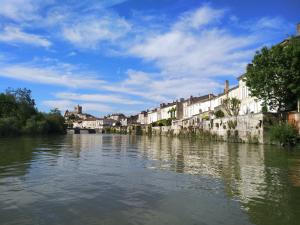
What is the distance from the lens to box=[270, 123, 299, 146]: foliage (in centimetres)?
3975

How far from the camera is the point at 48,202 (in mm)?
11750

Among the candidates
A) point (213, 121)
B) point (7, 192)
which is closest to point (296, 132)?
point (213, 121)

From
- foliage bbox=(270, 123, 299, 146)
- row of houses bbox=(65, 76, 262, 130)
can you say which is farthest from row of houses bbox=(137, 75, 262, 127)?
foliage bbox=(270, 123, 299, 146)

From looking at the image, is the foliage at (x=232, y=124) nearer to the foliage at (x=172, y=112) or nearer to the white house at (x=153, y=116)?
the foliage at (x=172, y=112)

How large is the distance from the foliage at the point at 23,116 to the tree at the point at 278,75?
5908cm

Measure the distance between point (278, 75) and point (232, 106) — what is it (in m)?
21.7

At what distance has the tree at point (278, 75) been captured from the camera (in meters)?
43.3

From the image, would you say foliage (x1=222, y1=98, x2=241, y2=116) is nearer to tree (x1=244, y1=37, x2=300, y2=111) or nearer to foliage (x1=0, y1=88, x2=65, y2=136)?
tree (x1=244, y1=37, x2=300, y2=111)

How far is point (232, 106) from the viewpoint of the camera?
65562 millimetres

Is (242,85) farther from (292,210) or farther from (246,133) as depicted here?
(292,210)

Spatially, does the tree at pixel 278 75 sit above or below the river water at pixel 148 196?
above

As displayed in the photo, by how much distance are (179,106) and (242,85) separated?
203ft

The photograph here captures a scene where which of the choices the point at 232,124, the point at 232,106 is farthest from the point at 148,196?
the point at 232,106

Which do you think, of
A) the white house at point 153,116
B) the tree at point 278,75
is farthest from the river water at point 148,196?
the white house at point 153,116
